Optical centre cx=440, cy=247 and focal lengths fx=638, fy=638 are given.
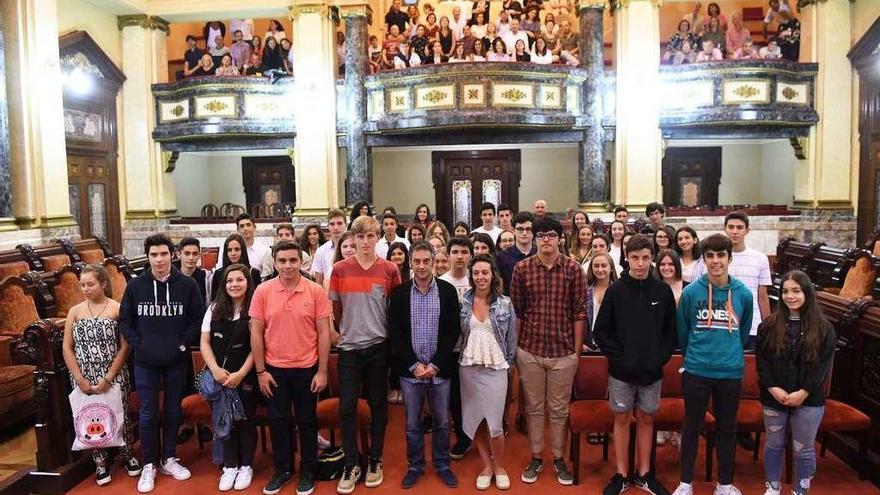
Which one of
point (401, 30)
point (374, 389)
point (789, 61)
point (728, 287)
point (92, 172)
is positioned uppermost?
point (401, 30)

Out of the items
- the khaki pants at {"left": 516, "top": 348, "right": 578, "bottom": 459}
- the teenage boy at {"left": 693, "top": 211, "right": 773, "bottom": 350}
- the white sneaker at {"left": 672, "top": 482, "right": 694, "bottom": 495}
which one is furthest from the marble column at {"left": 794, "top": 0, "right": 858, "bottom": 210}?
the khaki pants at {"left": 516, "top": 348, "right": 578, "bottom": 459}

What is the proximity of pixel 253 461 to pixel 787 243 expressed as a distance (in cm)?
740

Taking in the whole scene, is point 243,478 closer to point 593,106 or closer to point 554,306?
point 554,306

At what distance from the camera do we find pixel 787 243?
8500 mm

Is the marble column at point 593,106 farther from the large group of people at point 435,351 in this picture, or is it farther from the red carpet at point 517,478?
the large group of people at point 435,351

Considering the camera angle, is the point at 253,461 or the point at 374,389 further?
the point at 253,461

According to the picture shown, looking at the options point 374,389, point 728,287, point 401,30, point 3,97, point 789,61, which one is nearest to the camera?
point 728,287

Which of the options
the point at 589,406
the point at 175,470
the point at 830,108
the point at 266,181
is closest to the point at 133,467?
the point at 175,470

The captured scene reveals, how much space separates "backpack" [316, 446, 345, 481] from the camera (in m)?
3.99

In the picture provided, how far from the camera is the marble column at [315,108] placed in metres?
11.0

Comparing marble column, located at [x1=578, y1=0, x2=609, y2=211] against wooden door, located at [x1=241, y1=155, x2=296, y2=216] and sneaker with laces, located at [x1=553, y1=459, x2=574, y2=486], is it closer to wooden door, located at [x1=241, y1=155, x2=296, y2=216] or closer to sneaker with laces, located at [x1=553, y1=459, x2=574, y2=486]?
wooden door, located at [x1=241, y1=155, x2=296, y2=216]

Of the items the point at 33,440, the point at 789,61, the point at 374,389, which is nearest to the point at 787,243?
the point at 789,61

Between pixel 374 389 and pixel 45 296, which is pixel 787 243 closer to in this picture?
pixel 374 389

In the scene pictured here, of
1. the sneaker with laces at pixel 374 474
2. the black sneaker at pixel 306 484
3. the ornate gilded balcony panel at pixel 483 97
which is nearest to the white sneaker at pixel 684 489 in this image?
the sneaker with laces at pixel 374 474
